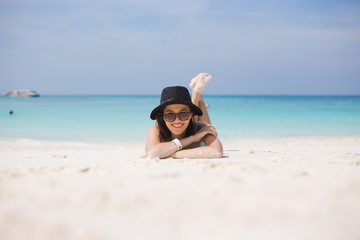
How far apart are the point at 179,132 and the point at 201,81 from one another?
1268mm

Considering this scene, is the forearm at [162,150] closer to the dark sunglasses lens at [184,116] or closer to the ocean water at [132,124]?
the dark sunglasses lens at [184,116]

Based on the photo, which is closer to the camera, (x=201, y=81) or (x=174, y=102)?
(x=174, y=102)

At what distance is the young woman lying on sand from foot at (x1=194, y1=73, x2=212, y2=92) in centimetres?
79

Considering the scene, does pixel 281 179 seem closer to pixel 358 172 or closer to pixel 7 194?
pixel 358 172

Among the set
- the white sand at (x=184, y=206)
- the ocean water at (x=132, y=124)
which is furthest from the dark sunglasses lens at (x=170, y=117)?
the ocean water at (x=132, y=124)

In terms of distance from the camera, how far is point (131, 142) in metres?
9.27

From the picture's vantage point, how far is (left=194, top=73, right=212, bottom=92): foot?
5191 mm

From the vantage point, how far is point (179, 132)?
436cm

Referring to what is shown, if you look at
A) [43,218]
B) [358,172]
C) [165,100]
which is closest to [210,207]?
[43,218]

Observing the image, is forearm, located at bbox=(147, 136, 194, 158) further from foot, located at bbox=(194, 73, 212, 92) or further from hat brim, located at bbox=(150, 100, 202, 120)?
foot, located at bbox=(194, 73, 212, 92)

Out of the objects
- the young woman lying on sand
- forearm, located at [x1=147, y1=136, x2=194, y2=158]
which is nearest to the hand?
the young woman lying on sand

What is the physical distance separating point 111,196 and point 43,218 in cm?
46

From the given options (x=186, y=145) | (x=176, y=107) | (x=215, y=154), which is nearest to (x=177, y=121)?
(x=176, y=107)

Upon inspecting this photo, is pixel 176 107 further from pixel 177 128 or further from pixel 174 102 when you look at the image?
pixel 177 128
